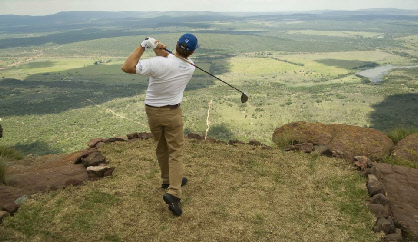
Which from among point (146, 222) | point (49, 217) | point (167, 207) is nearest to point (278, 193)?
point (167, 207)

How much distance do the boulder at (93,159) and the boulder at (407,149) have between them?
276 inches

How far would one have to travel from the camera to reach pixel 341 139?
8633mm

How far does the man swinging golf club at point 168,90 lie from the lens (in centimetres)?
452

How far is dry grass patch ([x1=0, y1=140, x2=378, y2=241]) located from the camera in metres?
4.54

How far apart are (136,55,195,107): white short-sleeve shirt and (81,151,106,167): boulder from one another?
272 cm

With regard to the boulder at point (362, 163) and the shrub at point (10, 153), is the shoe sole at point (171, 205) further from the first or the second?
the shrub at point (10, 153)

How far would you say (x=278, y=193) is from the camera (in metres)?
5.77

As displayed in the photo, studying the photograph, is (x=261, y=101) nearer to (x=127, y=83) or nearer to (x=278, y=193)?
(x=127, y=83)

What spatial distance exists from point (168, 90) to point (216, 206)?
2.05 metres

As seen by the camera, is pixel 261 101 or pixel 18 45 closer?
pixel 261 101

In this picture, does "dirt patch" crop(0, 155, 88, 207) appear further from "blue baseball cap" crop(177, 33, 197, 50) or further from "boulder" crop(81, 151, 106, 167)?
"blue baseball cap" crop(177, 33, 197, 50)

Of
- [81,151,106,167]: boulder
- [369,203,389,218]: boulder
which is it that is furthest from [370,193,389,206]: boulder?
[81,151,106,167]: boulder

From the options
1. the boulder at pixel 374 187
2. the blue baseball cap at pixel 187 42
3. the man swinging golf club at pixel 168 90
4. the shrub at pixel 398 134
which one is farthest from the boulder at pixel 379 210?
the shrub at pixel 398 134

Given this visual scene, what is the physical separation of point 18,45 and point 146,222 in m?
230
